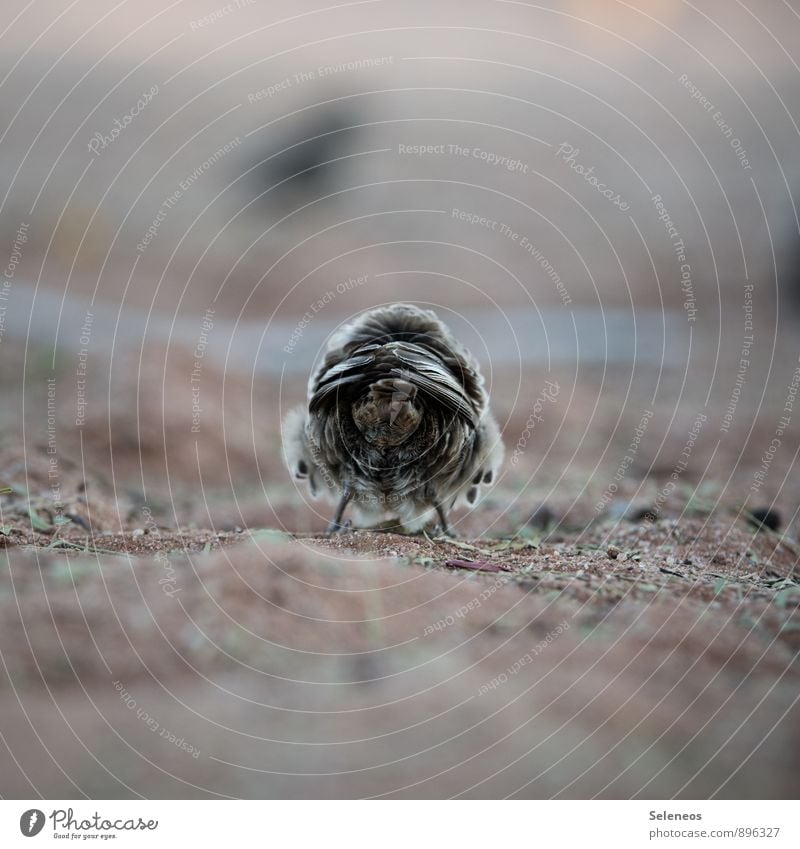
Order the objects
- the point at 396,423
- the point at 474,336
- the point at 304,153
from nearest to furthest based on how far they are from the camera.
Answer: the point at 396,423, the point at 304,153, the point at 474,336

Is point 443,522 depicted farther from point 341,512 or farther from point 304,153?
point 304,153

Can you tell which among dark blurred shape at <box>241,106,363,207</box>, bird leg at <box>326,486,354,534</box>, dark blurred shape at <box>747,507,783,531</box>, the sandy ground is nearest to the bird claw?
bird leg at <box>326,486,354,534</box>

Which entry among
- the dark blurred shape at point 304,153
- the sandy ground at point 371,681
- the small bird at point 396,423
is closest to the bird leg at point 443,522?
the small bird at point 396,423

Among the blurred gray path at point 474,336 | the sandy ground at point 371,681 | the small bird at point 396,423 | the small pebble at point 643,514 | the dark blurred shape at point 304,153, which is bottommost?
the sandy ground at point 371,681

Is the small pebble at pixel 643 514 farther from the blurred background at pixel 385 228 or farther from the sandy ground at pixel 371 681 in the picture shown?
the sandy ground at pixel 371 681

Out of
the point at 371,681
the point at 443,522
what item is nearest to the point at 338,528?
the point at 443,522

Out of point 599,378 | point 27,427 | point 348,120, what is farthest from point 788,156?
point 27,427

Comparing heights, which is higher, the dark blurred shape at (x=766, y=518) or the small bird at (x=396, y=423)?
the small bird at (x=396, y=423)
